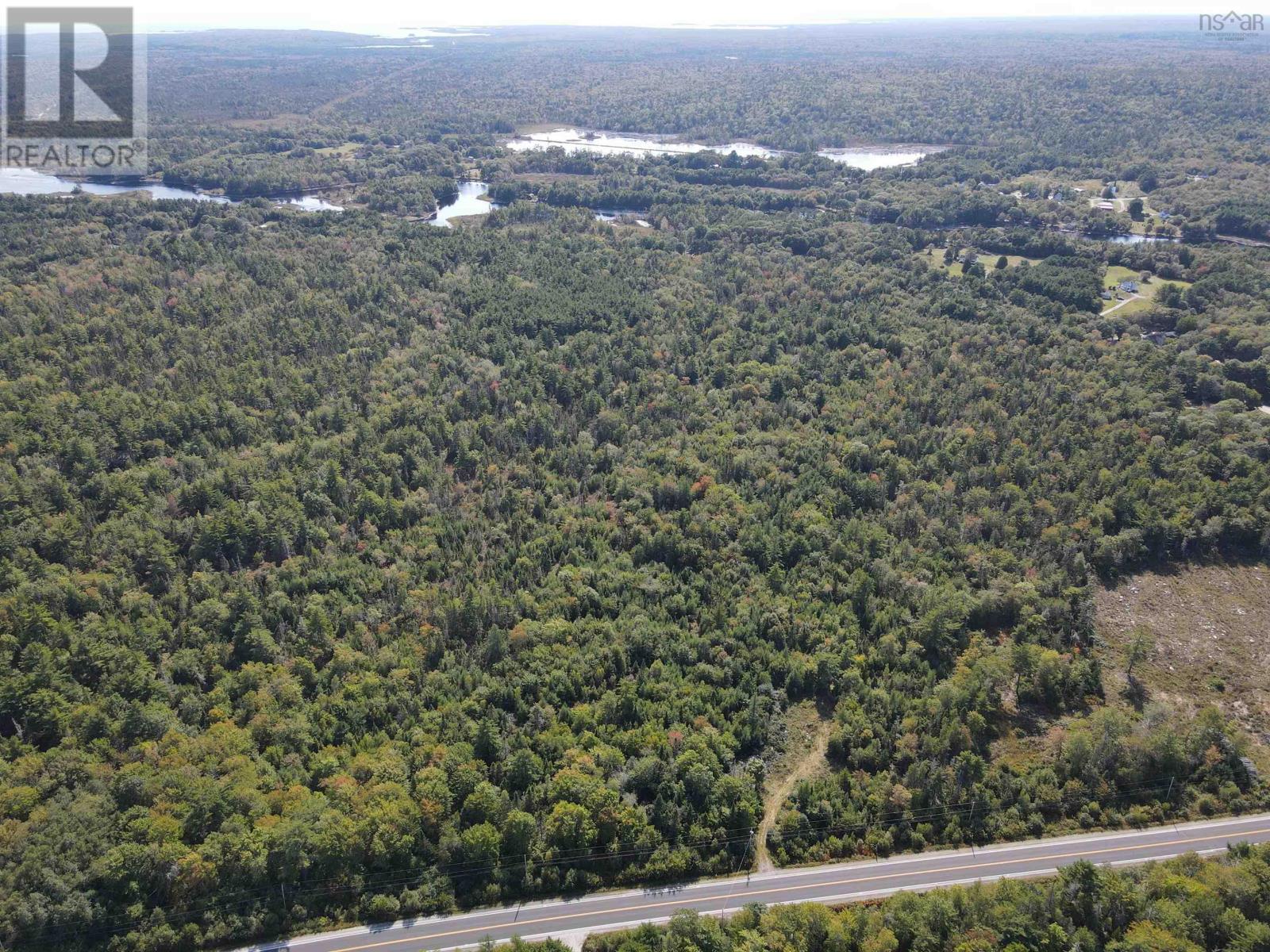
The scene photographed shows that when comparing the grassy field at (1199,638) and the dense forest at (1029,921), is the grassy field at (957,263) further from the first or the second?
the dense forest at (1029,921)

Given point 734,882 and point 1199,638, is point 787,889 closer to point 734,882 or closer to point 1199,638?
point 734,882

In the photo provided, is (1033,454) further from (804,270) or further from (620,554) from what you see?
(804,270)

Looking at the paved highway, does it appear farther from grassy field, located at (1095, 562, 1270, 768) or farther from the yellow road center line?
grassy field, located at (1095, 562, 1270, 768)

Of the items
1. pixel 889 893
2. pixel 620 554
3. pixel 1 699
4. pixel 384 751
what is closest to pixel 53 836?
pixel 1 699

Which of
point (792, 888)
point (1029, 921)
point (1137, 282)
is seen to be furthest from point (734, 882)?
point (1137, 282)

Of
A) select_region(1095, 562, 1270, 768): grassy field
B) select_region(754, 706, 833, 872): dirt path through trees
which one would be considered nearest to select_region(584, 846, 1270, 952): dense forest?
select_region(754, 706, 833, 872): dirt path through trees

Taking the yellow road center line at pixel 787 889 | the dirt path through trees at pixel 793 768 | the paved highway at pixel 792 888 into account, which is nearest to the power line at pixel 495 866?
the dirt path through trees at pixel 793 768
